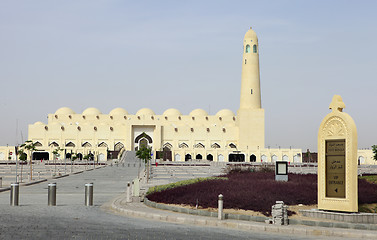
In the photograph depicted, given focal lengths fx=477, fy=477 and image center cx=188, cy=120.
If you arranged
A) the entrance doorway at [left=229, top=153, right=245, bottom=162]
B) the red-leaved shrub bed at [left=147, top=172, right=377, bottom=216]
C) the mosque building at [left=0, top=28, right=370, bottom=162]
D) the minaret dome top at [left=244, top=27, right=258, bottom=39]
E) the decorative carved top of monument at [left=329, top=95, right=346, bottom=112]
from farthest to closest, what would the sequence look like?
the minaret dome top at [left=244, top=27, right=258, bottom=39] < the mosque building at [left=0, top=28, right=370, bottom=162] < the entrance doorway at [left=229, top=153, right=245, bottom=162] < the red-leaved shrub bed at [left=147, top=172, right=377, bottom=216] < the decorative carved top of monument at [left=329, top=95, right=346, bottom=112]

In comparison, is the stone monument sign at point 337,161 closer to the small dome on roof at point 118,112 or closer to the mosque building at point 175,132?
the mosque building at point 175,132

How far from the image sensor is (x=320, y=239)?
31.4ft

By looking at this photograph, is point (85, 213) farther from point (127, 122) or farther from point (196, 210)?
point (127, 122)

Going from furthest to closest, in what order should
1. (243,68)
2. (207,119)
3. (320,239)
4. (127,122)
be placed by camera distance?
(207,119) < (127,122) < (243,68) < (320,239)

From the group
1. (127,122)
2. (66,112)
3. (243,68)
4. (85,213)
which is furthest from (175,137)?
(85,213)

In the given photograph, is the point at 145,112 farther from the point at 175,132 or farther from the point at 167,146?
the point at 167,146

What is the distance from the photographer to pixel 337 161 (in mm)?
11922

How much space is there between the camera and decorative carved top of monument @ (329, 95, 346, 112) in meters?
12.0

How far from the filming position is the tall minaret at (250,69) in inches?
3497

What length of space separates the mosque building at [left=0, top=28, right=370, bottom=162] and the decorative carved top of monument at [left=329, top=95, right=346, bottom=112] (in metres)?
74.8

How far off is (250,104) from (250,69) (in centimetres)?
687

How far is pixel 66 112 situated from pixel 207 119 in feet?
106

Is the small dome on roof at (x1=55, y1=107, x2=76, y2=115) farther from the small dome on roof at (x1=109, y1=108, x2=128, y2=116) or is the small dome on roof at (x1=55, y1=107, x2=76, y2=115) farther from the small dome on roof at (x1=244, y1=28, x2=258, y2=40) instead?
the small dome on roof at (x1=244, y1=28, x2=258, y2=40)

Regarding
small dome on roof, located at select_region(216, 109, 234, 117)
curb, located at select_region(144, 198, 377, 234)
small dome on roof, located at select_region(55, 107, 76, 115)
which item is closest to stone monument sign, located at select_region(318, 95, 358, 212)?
curb, located at select_region(144, 198, 377, 234)
